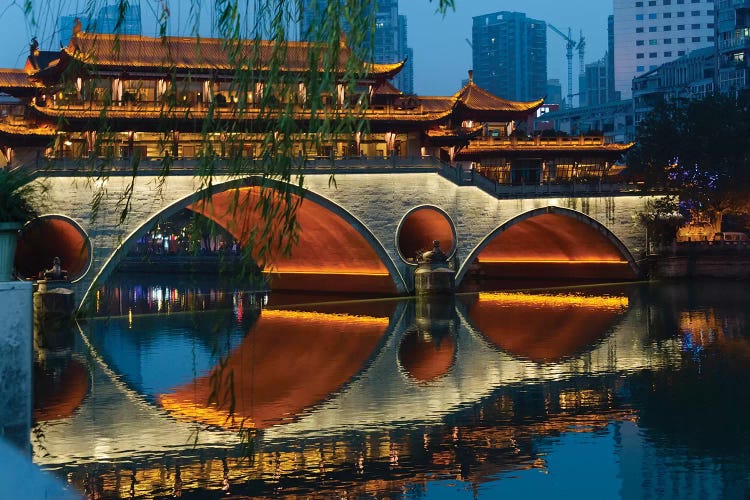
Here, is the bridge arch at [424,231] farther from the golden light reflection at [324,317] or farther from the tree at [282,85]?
the tree at [282,85]

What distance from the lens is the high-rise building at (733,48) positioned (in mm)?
78750

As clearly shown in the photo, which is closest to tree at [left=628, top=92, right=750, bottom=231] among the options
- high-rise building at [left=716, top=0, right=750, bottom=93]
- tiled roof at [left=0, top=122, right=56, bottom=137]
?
tiled roof at [left=0, top=122, right=56, bottom=137]

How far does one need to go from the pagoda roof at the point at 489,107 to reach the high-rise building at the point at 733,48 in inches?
1283

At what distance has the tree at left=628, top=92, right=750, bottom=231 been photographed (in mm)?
48375

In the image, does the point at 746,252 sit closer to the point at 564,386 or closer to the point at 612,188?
the point at 612,188

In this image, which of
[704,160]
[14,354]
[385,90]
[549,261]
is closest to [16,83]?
[385,90]

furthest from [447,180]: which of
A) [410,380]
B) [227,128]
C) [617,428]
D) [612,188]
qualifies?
[227,128]

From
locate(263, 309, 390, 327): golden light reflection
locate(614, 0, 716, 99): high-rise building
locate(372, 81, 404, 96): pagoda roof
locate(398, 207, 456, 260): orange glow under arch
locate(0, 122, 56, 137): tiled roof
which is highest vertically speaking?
locate(614, 0, 716, 99): high-rise building

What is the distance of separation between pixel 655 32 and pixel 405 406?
113 metres

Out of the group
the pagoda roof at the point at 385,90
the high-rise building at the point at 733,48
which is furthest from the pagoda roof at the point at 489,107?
the high-rise building at the point at 733,48

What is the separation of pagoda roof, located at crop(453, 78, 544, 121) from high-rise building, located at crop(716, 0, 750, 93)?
32583 mm

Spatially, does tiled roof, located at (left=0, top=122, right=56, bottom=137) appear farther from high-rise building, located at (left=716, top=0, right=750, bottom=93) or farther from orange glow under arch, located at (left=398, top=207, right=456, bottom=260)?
high-rise building, located at (left=716, top=0, right=750, bottom=93)

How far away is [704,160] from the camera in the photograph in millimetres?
49125

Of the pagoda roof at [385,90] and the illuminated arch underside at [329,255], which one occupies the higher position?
the pagoda roof at [385,90]
